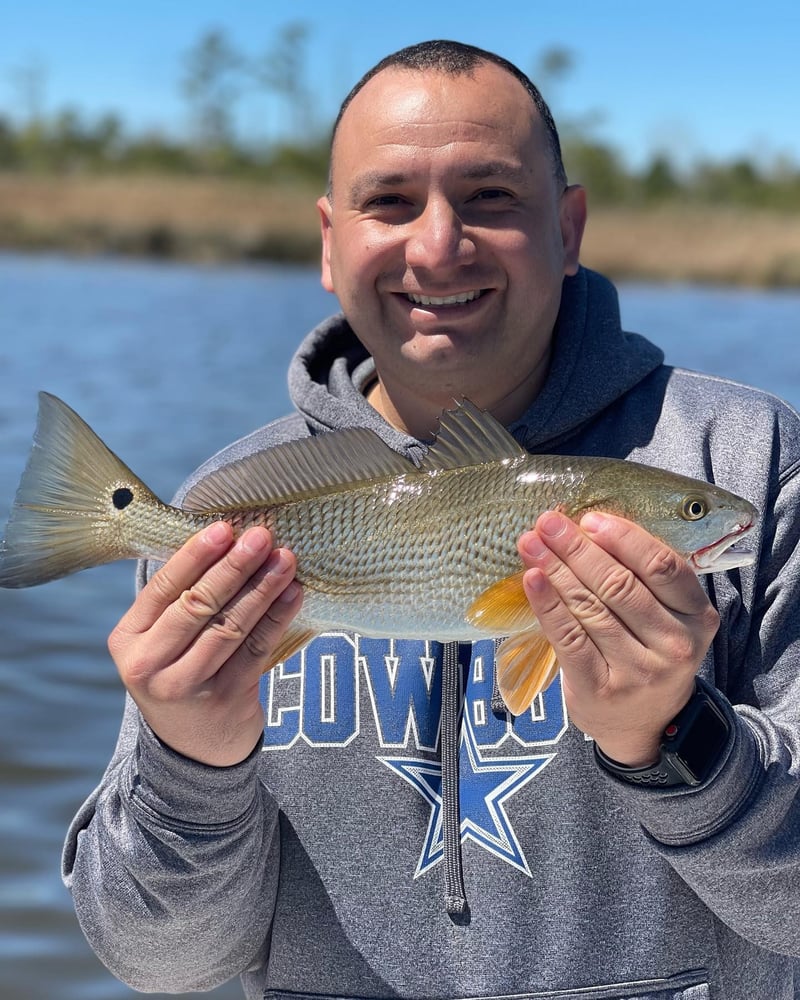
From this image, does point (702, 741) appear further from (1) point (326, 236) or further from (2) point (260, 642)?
(1) point (326, 236)

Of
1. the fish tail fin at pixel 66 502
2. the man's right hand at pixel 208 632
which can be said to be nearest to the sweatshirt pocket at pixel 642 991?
the man's right hand at pixel 208 632

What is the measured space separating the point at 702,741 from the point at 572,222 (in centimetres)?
150

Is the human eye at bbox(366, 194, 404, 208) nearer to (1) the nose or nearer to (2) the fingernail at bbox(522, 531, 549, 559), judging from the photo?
(1) the nose

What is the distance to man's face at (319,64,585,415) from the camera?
9.56 feet

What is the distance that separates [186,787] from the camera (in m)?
2.58

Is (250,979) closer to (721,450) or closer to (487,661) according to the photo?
(487,661)

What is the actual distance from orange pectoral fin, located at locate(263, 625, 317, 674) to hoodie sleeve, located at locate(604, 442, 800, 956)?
2.29ft

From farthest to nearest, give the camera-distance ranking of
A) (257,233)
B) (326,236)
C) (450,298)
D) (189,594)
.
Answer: (257,233)
(326,236)
(450,298)
(189,594)

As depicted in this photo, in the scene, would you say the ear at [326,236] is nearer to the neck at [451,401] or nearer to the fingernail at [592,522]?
the neck at [451,401]

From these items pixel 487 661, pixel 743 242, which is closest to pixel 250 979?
pixel 487 661

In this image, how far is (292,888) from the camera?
2.88 m

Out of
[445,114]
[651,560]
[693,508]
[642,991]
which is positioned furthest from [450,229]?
[642,991]

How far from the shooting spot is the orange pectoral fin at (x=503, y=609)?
2.42m

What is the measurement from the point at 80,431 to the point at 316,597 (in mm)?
612
